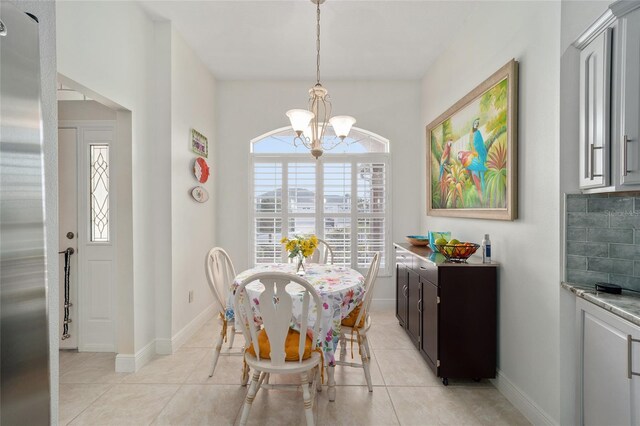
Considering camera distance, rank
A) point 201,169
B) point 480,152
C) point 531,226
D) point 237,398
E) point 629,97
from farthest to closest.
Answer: point 201,169
point 480,152
point 237,398
point 531,226
point 629,97

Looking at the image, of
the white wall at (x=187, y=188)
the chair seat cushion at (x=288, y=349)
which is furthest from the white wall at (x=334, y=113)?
the chair seat cushion at (x=288, y=349)

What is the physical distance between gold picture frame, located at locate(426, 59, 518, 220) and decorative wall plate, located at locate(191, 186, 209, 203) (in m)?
2.62

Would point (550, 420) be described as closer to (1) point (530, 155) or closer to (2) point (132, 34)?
(1) point (530, 155)

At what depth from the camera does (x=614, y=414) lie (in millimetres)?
1348

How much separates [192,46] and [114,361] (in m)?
3.12

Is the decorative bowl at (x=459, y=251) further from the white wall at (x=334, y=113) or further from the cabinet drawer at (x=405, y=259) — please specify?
the white wall at (x=334, y=113)

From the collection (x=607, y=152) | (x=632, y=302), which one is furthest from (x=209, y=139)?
(x=632, y=302)

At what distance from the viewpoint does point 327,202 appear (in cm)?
410

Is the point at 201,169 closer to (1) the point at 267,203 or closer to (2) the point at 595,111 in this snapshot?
(1) the point at 267,203

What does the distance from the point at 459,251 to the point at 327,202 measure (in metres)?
2.08

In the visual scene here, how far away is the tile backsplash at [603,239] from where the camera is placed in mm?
1557

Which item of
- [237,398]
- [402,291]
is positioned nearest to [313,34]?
[402,291]

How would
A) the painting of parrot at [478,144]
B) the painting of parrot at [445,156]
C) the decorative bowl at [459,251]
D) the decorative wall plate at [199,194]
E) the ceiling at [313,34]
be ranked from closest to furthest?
the decorative bowl at [459,251]
the painting of parrot at [478,144]
the ceiling at [313,34]
the painting of parrot at [445,156]
the decorative wall plate at [199,194]

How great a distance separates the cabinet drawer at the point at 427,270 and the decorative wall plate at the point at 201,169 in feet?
8.01
